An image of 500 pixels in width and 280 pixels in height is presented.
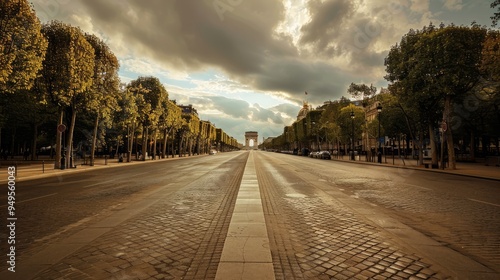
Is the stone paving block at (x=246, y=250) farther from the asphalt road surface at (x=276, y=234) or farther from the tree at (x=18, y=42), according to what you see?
the tree at (x=18, y=42)

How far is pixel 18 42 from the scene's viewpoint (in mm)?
16891

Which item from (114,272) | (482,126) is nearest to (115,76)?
(114,272)

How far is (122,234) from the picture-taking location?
554 cm

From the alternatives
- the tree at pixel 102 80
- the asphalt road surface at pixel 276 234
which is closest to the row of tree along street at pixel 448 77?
the asphalt road surface at pixel 276 234

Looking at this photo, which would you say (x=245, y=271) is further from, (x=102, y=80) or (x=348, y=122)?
(x=348, y=122)

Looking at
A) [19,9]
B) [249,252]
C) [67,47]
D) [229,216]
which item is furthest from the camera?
[67,47]

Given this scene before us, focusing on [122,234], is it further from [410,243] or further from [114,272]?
[410,243]

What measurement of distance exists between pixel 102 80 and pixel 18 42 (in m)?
10.1

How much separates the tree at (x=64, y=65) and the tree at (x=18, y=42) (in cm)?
458

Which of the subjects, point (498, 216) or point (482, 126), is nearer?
point (498, 216)

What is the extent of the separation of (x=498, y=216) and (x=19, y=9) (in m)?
24.0

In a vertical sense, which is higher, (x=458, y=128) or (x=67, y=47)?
(x=67, y=47)

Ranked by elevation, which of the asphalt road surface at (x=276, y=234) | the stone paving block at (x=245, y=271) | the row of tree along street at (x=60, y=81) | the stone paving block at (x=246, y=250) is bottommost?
the asphalt road surface at (x=276, y=234)

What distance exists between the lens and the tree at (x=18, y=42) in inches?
627
